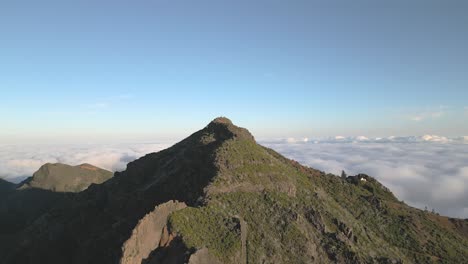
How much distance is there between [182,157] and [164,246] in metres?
23.2

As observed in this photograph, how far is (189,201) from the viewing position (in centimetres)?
4631

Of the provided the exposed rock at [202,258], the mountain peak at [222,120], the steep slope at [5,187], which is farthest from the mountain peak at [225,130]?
the steep slope at [5,187]

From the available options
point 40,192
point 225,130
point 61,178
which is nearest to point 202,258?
point 225,130

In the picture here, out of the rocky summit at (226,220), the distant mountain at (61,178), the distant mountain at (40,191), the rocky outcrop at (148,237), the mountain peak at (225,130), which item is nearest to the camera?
the rocky outcrop at (148,237)

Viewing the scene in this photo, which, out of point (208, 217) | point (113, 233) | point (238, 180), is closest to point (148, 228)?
point (208, 217)

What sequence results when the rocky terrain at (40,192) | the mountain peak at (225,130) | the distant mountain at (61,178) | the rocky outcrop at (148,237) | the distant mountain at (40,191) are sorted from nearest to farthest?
1. the rocky outcrop at (148,237)
2. the mountain peak at (225,130)
3. the rocky terrain at (40,192)
4. the distant mountain at (40,191)
5. the distant mountain at (61,178)

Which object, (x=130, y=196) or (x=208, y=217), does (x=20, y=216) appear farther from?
(x=208, y=217)

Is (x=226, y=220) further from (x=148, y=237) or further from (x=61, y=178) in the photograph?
(x=61, y=178)

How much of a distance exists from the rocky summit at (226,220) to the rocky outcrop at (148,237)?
95 millimetres

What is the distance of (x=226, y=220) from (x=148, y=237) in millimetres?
8801

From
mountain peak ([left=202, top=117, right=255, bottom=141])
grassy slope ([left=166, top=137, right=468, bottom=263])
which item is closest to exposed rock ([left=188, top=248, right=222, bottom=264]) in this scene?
grassy slope ([left=166, top=137, right=468, bottom=263])

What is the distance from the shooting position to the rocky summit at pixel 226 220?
37344 mm

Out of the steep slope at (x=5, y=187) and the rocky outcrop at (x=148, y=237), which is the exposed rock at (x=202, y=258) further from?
the steep slope at (x=5, y=187)

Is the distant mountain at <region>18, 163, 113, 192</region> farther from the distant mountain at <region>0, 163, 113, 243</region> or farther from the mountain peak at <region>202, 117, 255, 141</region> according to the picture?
the mountain peak at <region>202, 117, 255, 141</region>
